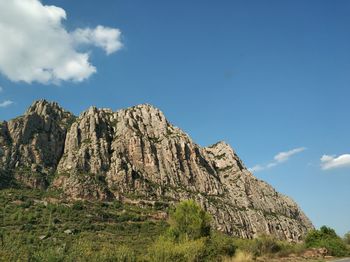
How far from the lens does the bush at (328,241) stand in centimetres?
5103

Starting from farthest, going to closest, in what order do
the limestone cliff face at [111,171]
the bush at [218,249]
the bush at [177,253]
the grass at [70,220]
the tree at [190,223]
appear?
the limestone cliff face at [111,171] → the grass at [70,220] → the tree at [190,223] → the bush at [218,249] → the bush at [177,253]

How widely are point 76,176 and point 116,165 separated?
20.8 metres

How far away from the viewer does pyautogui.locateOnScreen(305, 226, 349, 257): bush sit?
167ft

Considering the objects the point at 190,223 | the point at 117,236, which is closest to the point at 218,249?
the point at 190,223

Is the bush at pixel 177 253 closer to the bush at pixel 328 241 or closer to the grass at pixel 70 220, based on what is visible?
the bush at pixel 328 241

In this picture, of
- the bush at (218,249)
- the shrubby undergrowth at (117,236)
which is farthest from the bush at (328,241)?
the bush at (218,249)

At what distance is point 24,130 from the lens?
18775cm

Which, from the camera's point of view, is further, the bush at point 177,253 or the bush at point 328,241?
the bush at point 328,241

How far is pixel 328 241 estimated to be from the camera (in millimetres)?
56281

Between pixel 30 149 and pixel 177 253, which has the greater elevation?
pixel 30 149

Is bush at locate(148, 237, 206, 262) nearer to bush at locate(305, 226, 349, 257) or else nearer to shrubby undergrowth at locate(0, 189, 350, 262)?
shrubby undergrowth at locate(0, 189, 350, 262)

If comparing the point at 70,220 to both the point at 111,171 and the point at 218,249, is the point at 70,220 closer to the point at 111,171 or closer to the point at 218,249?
the point at 111,171

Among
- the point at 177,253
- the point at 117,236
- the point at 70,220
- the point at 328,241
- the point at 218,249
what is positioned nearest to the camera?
the point at 177,253

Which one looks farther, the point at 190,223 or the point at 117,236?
the point at 117,236
